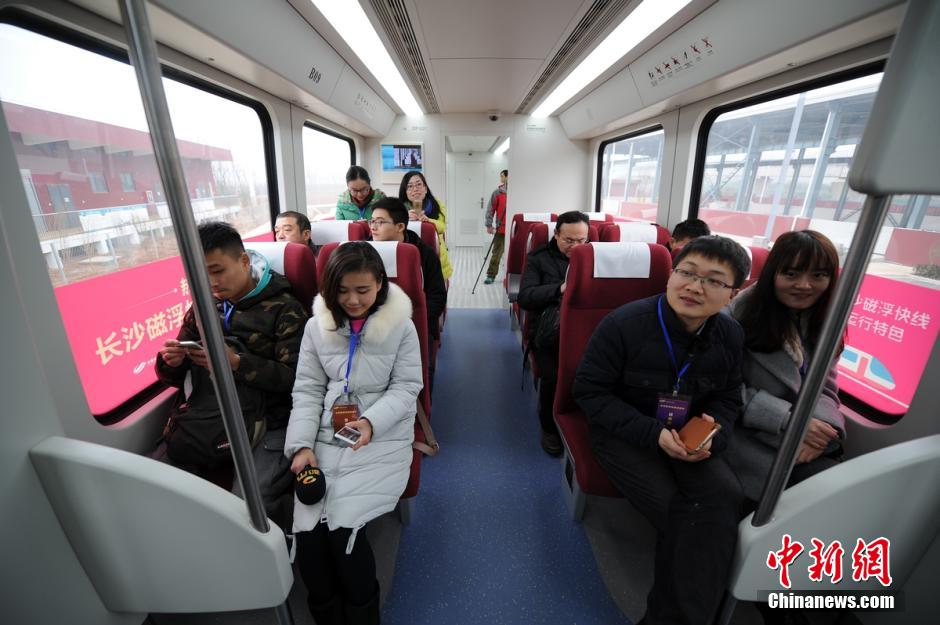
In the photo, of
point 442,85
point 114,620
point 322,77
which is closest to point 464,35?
point 322,77

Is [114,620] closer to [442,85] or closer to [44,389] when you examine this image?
[44,389]

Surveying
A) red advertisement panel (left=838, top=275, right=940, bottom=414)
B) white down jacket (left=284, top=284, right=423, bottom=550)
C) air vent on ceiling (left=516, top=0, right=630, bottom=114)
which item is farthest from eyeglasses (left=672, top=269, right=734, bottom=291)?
air vent on ceiling (left=516, top=0, right=630, bottom=114)

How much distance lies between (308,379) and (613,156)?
678cm

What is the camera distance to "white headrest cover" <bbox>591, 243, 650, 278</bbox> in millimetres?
2035

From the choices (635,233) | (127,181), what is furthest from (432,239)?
(127,181)

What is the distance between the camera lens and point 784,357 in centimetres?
166

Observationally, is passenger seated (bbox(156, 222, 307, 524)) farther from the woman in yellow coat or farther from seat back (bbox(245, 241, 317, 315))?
the woman in yellow coat

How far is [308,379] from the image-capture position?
5.49ft

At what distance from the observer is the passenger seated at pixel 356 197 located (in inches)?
164

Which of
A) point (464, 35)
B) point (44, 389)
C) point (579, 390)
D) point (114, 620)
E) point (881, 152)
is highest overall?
point (464, 35)

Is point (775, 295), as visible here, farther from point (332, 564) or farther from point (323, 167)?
point (323, 167)

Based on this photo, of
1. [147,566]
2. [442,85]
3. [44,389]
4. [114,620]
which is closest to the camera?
[44,389]

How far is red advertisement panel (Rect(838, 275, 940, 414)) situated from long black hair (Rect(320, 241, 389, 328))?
2349 mm

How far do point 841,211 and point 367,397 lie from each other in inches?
119
